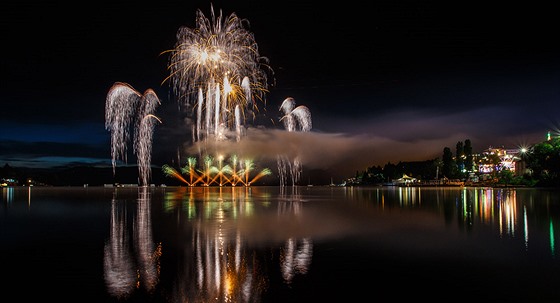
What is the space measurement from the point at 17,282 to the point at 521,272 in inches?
443

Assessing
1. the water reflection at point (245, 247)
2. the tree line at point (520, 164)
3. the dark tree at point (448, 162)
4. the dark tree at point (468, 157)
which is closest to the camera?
the water reflection at point (245, 247)

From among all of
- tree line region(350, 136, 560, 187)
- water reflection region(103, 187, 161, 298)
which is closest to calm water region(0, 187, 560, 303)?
water reflection region(103, 187, 161, 298)

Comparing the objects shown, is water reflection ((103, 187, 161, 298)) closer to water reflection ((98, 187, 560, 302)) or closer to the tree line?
water reflection ((98, 187, 560, 302))

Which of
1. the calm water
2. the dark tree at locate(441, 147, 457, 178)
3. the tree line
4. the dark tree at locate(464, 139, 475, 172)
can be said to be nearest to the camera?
the calm water

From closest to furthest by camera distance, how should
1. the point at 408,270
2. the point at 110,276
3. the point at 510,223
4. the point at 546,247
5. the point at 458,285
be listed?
the point at 458,285 → the point at 110,276 → the point at 408,270 → the point at 546,247 → the point at 510,223

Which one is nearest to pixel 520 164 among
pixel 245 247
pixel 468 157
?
pixel 468 157

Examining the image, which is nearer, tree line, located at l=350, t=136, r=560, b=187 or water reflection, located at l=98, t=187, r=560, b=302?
water reflection, located at l=98, t=187, r=560, b=302

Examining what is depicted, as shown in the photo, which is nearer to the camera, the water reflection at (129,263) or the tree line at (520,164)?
the water reflection at (129,263)

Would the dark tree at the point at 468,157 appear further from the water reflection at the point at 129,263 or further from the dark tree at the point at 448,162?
the water reflection at the point at 129,263

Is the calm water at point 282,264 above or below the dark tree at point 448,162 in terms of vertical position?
below

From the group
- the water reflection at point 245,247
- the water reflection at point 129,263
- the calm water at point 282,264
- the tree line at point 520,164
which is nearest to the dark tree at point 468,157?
the tree line at point 520,164

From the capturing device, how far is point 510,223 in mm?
20422

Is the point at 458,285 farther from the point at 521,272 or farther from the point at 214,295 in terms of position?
the point at 214,295

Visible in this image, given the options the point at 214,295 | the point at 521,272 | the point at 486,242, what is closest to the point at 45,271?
the point at 214,295
